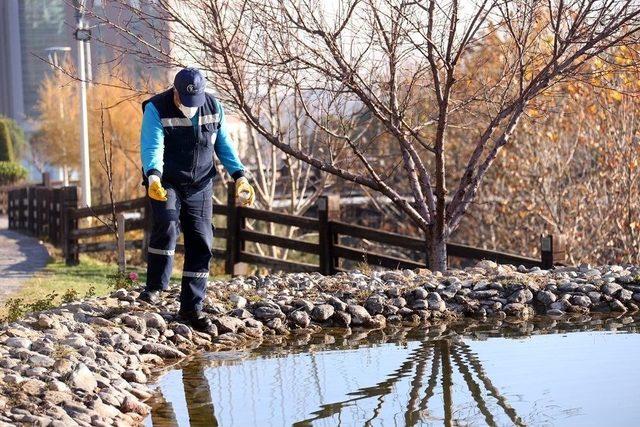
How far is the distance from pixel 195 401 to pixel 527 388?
1.81m

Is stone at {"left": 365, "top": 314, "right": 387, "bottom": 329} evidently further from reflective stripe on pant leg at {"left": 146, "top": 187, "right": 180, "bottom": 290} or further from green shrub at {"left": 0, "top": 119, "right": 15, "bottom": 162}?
green shrub at {"left": 0, "top": 119, "right": 15, "bottom": 162}

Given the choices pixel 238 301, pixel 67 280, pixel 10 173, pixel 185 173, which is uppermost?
pixel 10 173

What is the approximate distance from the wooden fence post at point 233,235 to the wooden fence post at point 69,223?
2.44 metres

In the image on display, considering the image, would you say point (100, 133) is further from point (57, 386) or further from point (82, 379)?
point (57, 386)

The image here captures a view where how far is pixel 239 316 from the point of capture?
29.0ft

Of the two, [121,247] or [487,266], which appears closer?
[487,266]

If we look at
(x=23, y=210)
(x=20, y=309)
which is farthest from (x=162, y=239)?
(x=23, y=210)

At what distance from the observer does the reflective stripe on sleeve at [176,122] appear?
8094mm

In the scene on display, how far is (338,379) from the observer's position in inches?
277

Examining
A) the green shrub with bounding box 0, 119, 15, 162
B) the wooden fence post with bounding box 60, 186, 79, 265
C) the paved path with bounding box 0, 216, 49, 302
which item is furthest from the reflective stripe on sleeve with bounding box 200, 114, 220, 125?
the green shrub with bounding box 0, 119, 15, 162

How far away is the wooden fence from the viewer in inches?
483

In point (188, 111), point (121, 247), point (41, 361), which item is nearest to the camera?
point (41, 361)

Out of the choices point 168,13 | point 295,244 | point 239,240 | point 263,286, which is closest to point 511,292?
point 263,286

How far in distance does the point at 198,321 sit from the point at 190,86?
1659mm
